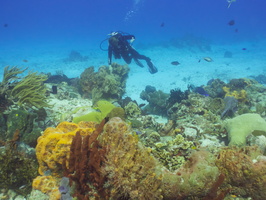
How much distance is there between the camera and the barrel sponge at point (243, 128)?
4.56 metres

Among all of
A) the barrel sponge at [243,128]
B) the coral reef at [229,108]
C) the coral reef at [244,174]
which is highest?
the coral reef at [229,108]

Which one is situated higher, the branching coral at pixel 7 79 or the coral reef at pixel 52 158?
the branching coral at pixel 7 79

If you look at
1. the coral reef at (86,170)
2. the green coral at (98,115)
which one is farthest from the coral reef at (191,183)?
the green coral at (98,115)

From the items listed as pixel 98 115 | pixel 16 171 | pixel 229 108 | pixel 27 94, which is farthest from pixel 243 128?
pixel 27 94

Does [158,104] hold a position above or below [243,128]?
above

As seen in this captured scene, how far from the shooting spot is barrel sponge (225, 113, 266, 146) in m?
4.56

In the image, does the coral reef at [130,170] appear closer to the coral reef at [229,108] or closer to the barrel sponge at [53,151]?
the barrel sponge at [53,151]

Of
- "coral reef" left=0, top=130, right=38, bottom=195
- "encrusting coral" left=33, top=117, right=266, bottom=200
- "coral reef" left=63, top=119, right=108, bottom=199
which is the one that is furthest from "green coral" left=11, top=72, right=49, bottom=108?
"coral reef" left=63, top=119, right=108, bottom=199

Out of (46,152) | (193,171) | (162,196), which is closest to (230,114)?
(193,171)

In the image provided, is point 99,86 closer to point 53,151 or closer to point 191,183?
point 53,151

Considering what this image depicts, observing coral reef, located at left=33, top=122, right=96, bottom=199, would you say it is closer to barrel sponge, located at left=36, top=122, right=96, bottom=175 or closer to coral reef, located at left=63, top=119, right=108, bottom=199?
barrel sponge, located at left=36, top=122, right=96, bottom=175

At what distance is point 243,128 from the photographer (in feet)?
16.1

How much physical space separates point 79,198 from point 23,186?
1.55 metres

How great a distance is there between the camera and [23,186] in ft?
10.6
